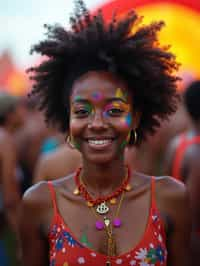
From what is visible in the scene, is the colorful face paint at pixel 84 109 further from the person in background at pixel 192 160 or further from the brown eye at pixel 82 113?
the person in background at pixel 192 160

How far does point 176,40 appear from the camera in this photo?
11727 millimetres

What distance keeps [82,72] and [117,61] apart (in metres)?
0.18

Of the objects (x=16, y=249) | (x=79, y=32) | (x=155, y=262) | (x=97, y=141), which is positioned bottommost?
(x=16, y=249)

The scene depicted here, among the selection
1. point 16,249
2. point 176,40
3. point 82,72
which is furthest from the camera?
point 176,40

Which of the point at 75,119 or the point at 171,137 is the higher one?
the point at 75,119

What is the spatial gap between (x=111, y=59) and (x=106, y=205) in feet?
2.25

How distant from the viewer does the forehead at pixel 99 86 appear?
348 centimetres

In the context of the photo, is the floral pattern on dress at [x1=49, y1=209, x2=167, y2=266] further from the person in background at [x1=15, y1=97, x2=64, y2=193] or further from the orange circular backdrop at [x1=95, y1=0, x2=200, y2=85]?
the orange circular backdrop at [x1=95, y1=0, x2=200, y2=85]

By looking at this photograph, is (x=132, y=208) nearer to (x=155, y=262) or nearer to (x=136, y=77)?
(x=155, y=262)

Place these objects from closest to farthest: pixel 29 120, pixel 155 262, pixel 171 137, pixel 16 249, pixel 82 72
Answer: pixel 155 262, pixel 82 72, pixel 16 249, pixel 171 137, pixel 29 120

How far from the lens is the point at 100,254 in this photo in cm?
335

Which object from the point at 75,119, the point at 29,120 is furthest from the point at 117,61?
the point at 29,120

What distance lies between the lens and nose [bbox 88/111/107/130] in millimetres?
3400

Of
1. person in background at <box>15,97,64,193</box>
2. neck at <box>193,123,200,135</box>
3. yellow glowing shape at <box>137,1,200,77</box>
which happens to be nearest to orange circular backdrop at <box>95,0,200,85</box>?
yellow glowing shape at <box>137,1,200,77</box>
